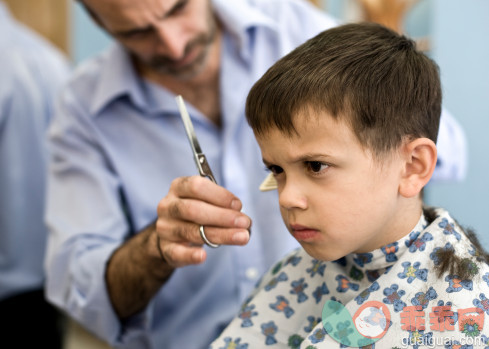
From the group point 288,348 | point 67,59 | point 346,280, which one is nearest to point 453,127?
point 346,280

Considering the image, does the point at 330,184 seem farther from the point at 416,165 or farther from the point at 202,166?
the point at 202,166

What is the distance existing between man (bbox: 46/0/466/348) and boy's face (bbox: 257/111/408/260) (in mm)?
545

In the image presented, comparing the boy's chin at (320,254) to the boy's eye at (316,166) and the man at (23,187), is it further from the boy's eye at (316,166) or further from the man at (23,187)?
the man at (23,187)

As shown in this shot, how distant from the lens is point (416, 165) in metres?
0.84

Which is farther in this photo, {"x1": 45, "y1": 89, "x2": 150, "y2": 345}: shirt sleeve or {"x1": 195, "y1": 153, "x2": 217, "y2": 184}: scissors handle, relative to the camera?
{"x1": 45, "y1": 89, "x2": 150, "y2": 345}: shirt sleeve

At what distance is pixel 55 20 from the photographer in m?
2.89

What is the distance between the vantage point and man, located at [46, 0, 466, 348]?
1352 millimetres

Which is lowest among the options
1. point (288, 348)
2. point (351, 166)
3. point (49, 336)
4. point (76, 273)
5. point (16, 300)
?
point (49, 336)

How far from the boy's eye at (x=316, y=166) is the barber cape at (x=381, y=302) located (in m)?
0.20

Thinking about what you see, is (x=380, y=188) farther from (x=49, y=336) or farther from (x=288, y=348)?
(x=49, y=336)

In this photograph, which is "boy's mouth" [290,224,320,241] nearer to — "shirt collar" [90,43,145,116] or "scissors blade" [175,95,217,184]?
"scissors blade" [175,95,217,184]

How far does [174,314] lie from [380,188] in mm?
846

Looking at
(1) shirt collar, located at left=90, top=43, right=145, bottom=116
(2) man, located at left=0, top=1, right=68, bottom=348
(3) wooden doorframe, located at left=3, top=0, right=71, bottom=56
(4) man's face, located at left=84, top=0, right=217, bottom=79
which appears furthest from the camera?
(3) wooden doorframe, located at left=3, top=0, right=71, bottom=56

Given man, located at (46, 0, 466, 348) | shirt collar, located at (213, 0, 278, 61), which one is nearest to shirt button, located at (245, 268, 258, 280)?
man, located at (46, 0, 466, 348)
